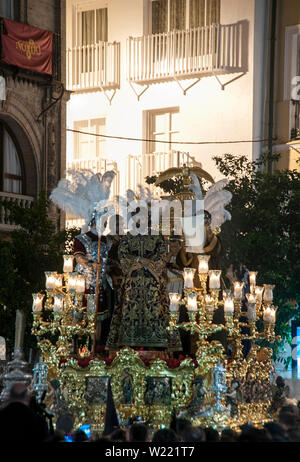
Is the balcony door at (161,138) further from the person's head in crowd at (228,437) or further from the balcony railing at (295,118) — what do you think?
the person's head in crowd at (228,437)

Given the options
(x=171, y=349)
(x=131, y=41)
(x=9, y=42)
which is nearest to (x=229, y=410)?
(x=171, y=349)

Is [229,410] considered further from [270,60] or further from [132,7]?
[132,7]

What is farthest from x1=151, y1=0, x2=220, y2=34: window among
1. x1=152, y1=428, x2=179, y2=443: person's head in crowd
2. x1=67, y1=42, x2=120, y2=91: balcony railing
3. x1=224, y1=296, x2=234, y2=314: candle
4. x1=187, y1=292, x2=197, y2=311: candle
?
x1=152, y1=428, x2=179, y2=443: person's head in crowd

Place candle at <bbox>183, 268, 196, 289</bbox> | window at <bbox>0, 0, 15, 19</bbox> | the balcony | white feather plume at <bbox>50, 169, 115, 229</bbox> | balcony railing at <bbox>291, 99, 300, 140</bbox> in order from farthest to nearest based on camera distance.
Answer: the balcony < balcony railing at <bbox>291, 99, 300, 140</bbox> < window at <bbox>0, 0, 15, 19</bbox> < white feather plume at <bbox>50, 169, 115, 229</bbox> < candle at <bbox>183, 268, 196, 289</bbox>

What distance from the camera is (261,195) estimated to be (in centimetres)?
2309

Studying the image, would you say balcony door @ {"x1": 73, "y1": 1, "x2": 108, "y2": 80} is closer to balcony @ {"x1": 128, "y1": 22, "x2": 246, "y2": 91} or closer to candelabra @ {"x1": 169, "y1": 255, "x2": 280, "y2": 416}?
balcony @ {"x1": 128, "y1": 22, "x2": 246, "y2": 91}

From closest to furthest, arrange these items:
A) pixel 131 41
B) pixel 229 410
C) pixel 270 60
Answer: pixel 229 410 < pixel 270 60 < pixel 131 41

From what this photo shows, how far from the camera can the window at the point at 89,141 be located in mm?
32875

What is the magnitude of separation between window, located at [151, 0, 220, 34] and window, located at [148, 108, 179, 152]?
208cm

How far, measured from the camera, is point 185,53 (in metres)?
30.8

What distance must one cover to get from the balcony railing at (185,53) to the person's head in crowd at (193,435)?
19654 millimetres

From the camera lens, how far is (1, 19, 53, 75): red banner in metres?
26.2

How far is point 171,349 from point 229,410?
1396mm
